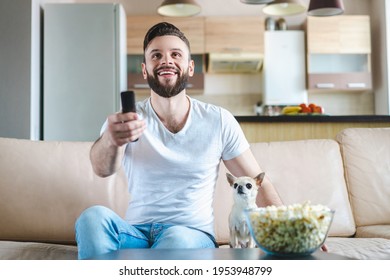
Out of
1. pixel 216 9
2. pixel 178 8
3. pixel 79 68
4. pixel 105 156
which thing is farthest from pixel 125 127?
pixel 216 9

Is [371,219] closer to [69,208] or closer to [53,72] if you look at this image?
[69,208]

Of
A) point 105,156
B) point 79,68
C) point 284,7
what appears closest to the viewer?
point 105,156

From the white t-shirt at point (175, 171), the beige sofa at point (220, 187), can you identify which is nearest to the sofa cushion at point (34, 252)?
the beige sofa at point (220, 187)

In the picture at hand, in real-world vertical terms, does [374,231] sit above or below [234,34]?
below

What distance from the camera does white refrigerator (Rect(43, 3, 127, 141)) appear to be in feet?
14.6

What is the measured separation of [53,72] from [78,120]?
17.9 inches

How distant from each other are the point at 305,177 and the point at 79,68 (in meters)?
2.94

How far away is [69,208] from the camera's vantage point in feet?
6.34

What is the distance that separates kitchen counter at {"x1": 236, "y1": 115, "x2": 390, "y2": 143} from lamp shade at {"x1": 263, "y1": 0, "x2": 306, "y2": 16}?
5.55 ft

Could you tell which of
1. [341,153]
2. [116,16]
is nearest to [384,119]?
[341,153]

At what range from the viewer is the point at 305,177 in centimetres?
205

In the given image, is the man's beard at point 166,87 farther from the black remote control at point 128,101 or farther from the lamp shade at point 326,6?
the lamp shade at point 326,6

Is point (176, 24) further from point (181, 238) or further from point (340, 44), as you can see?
point (181, 238)

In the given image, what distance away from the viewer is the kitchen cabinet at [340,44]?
5477mm
